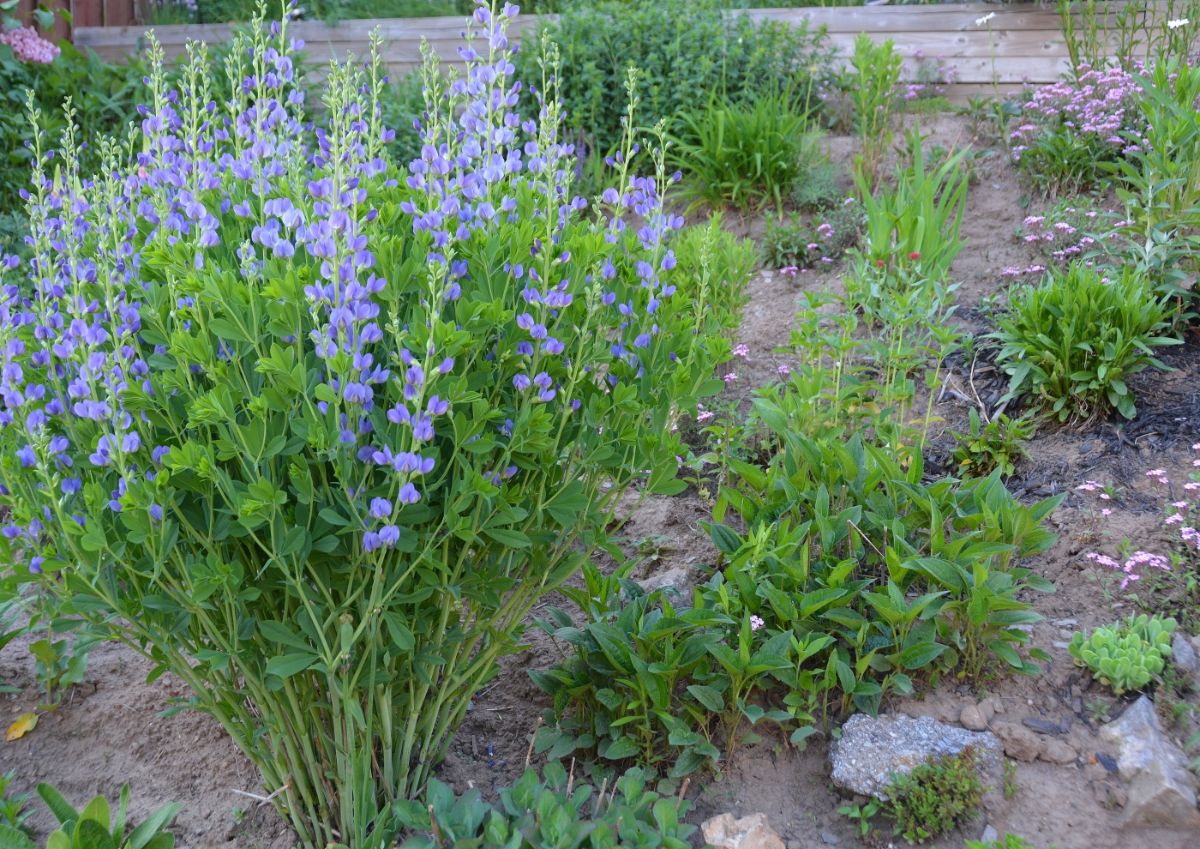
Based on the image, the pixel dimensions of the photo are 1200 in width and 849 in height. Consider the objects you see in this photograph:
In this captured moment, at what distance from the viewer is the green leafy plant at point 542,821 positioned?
81.3 inches

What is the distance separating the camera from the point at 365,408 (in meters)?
1.88

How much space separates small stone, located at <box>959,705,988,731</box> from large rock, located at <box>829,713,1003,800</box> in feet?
0.07

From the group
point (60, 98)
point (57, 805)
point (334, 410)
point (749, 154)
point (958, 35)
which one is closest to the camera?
point (334, 410)

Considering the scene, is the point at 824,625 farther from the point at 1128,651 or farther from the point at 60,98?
the point at 60,98

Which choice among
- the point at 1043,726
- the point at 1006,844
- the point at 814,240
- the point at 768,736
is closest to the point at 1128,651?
the point at 1043,726

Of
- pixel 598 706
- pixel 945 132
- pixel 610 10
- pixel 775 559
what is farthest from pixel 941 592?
pixel 610 10

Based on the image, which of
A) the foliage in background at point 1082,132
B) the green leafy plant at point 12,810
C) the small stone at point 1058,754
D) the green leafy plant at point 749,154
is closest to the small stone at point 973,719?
the small stone at point 1058,754

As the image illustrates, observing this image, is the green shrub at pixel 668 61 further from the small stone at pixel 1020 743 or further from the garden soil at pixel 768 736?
the small stone at pixel 1020 743

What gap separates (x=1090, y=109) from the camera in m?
4.83

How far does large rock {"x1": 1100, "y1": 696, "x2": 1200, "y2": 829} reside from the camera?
7.29 ft

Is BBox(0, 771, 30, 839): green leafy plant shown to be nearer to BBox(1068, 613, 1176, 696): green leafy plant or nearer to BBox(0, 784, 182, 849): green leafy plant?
BBox(0, 784, 182, 849): green leafy plant

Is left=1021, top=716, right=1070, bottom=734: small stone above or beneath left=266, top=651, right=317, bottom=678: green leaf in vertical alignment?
beneath

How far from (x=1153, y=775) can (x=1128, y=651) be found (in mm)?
320

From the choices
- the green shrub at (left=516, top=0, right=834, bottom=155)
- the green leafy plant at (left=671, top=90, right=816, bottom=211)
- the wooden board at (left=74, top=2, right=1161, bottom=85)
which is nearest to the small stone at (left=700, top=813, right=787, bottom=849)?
the green leafy plant at (left=671, top=90, right=816, bottom=211)
